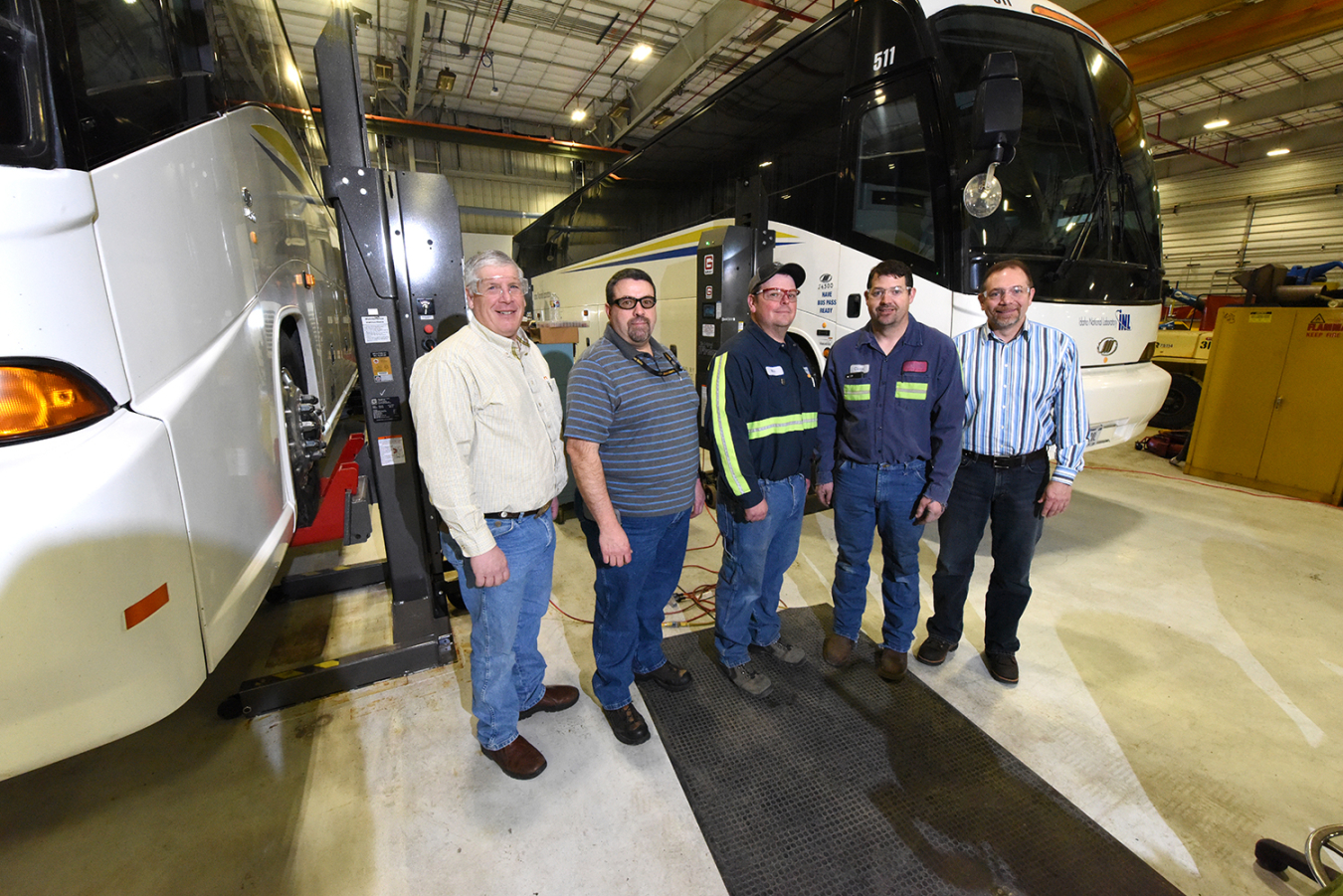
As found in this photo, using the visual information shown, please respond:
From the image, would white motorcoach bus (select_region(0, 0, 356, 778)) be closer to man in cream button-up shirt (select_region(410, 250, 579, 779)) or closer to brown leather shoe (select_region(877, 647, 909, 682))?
man in cream button-up shirt (select_region(410, 250, 579, 779))

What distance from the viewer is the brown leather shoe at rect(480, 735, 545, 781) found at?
199cm

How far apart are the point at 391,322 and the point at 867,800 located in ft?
8.96

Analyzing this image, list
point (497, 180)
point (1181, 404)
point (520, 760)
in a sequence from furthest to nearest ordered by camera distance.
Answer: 1. point (497, 180)
2. point (1181, 404)
3. point (520, 760)

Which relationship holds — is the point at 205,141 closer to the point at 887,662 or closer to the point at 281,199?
the point at 281,199

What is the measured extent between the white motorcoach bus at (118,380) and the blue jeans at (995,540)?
8.77 feet

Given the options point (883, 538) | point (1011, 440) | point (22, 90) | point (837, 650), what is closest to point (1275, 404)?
point (1011, 440)

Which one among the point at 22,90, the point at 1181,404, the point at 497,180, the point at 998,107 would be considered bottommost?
the point at 1181,404

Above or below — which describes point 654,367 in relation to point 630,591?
above

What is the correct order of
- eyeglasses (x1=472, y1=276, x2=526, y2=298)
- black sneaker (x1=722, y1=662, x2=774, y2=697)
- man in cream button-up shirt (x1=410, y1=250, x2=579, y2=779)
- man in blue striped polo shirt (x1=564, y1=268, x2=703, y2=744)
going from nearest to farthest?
man in cream button-up shirt (x1=410, y1=250, x2=579, y2=779) < eyeglasses (x1=472, y1=276, x2=526, y2=298) < man in blue striped polo shirt (x1=564, y1=268, x2=703, y2=744) < black sneaker (x1=722, y1=662, x2=774, y2=697)

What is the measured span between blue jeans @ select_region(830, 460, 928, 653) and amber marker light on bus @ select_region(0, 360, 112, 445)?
2.38 meters

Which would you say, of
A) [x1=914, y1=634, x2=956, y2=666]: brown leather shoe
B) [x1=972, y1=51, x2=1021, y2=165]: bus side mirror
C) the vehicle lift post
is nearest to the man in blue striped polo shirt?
the vehicle lift post

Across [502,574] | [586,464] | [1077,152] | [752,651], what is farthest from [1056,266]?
[502,574]

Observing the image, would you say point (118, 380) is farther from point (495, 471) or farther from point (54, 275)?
point (495, 471)

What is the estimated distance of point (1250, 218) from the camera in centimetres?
1282
